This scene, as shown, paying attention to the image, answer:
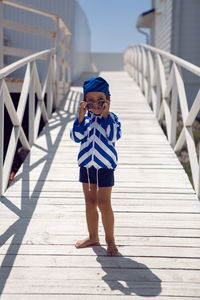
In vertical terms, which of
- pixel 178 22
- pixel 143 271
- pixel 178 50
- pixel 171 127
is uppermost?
pixel 178 22

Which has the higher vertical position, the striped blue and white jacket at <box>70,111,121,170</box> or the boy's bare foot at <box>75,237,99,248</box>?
the striped blue and white jacket at <box>70,111,121,170</box>

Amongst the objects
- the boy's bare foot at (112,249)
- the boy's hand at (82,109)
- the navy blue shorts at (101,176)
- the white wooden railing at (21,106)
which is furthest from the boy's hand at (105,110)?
the white wooden railing at (21,106)

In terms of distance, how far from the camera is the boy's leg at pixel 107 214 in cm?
242

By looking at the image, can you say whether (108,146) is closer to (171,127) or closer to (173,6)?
(171,127)

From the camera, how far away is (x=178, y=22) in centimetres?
1070

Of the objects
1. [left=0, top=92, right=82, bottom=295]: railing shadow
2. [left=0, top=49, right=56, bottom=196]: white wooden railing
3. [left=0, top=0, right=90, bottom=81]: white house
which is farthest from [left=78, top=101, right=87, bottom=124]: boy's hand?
[left=0, top=0, right=90, bottom=81]: white house

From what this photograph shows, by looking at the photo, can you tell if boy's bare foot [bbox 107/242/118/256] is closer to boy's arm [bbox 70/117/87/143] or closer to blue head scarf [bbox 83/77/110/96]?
boy's arm [bbox 70/117/87/143]

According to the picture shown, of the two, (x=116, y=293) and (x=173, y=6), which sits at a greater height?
(x=173, y=6)

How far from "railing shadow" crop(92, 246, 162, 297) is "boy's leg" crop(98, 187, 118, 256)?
0.18 feet

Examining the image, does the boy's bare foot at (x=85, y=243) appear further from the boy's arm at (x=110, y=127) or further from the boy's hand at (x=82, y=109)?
the boy's hand at (x=82, y=109)

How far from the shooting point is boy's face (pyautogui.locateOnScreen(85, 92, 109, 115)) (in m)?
2.33

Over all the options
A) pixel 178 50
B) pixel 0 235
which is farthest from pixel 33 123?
pixel 178 50

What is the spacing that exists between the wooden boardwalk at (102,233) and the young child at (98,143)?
263 mm

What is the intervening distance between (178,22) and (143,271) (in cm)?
967
